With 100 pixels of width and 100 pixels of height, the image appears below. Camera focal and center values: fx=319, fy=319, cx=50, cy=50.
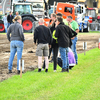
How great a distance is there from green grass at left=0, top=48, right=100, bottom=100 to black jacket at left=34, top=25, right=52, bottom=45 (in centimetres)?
105

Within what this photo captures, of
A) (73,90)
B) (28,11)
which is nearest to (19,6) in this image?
(28,11)

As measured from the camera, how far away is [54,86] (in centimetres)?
836

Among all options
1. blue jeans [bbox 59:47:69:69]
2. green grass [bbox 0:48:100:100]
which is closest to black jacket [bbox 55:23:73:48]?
blue jeans [bbox 59:47:69:69]

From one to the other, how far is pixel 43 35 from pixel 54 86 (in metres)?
2.32

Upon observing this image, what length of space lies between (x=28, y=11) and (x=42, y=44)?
23.3m

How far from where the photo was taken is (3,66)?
11.9 metres

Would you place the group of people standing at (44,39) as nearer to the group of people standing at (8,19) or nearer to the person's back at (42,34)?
the person's back at (42,34)

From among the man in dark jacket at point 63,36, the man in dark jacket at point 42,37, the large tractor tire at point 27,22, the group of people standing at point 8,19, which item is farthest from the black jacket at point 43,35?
the large tractor tire at point 27,22

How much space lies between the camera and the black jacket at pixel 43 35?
33.3 feet

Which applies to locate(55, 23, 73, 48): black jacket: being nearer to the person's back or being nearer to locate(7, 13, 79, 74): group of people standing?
locate(7, 13, 79, 74): group of people standing

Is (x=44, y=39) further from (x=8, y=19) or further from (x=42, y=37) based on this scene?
(x=8, y=19)

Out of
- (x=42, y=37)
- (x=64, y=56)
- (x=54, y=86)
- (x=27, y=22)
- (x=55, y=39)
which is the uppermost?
(x=42, y=37)

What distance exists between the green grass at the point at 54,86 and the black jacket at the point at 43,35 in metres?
1.05

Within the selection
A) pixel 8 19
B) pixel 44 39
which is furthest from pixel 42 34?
pixel 8 19
